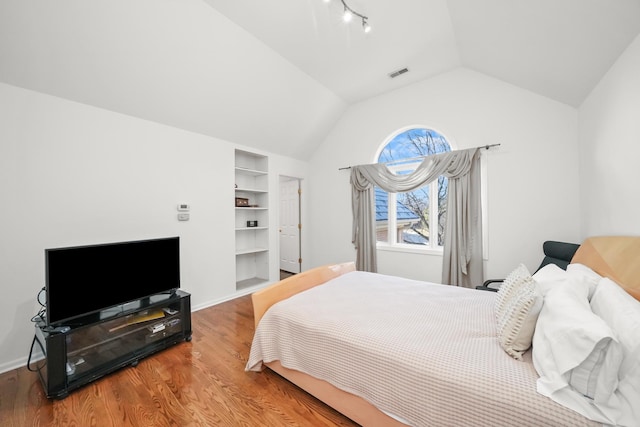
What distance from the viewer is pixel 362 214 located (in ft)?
13.3

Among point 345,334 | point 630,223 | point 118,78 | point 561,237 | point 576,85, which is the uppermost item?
point 118,78

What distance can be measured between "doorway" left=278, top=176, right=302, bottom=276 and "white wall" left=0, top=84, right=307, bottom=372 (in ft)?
5.22

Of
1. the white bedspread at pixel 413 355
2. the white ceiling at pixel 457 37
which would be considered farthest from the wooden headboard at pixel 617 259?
the white ceiling at pixel 457 37

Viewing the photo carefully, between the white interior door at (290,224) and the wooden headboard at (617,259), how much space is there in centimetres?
395

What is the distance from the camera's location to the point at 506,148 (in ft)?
9.78

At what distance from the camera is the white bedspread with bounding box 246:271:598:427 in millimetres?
999

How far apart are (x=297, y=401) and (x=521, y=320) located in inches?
56.5

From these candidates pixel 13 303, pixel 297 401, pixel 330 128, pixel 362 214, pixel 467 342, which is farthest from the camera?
pixel 330 128

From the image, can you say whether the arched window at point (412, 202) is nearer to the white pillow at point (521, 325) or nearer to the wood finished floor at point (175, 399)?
the white pillow at point (521, 325)

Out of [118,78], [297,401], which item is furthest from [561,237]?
[118,78]

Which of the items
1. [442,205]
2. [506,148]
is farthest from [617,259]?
[442,205]

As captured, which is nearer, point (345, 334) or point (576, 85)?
point (345, 334)

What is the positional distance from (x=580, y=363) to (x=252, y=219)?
410 centimetres

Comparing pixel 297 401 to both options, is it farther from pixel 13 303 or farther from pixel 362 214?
pixel 362 214
